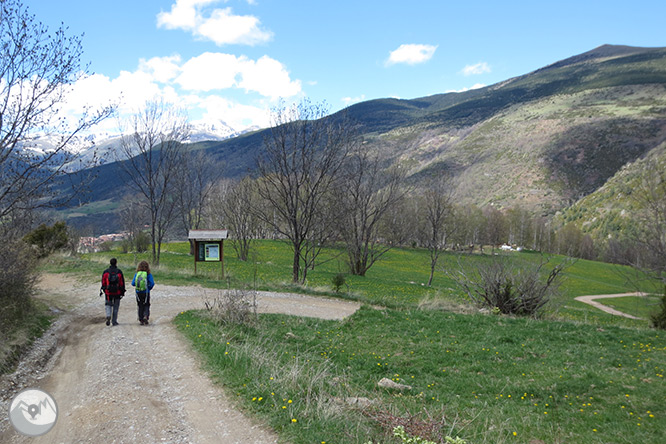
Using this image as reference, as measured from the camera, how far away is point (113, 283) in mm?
11516

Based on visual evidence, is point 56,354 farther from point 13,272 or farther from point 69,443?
point 69,443

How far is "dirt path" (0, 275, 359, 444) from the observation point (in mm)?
5527

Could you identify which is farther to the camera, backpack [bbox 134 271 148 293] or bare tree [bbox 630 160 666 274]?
bare tree [bbox 630 160 666 274]

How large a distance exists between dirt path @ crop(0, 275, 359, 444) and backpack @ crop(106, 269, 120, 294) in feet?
3.43

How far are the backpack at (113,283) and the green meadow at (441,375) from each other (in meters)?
2.00

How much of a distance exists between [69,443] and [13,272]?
8.41 metres

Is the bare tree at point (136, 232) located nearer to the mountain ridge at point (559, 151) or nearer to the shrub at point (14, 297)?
the shrub at point (14, 297)

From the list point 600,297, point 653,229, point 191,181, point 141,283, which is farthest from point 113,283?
point 600,297

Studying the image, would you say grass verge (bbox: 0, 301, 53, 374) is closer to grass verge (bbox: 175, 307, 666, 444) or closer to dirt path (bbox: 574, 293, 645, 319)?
grass verge (bbox: 175, 307, 666, 444)

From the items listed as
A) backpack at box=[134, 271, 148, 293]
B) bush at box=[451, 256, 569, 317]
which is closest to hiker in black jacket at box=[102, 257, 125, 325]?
backpack at box=[134, 271, 148, 293]

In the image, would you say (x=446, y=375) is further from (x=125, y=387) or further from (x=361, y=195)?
(x=361, y=195)

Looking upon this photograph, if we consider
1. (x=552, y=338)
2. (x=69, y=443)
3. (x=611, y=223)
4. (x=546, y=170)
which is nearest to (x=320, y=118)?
(x=552, y=338)

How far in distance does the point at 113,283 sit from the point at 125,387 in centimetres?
542

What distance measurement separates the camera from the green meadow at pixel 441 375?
6.00 m
